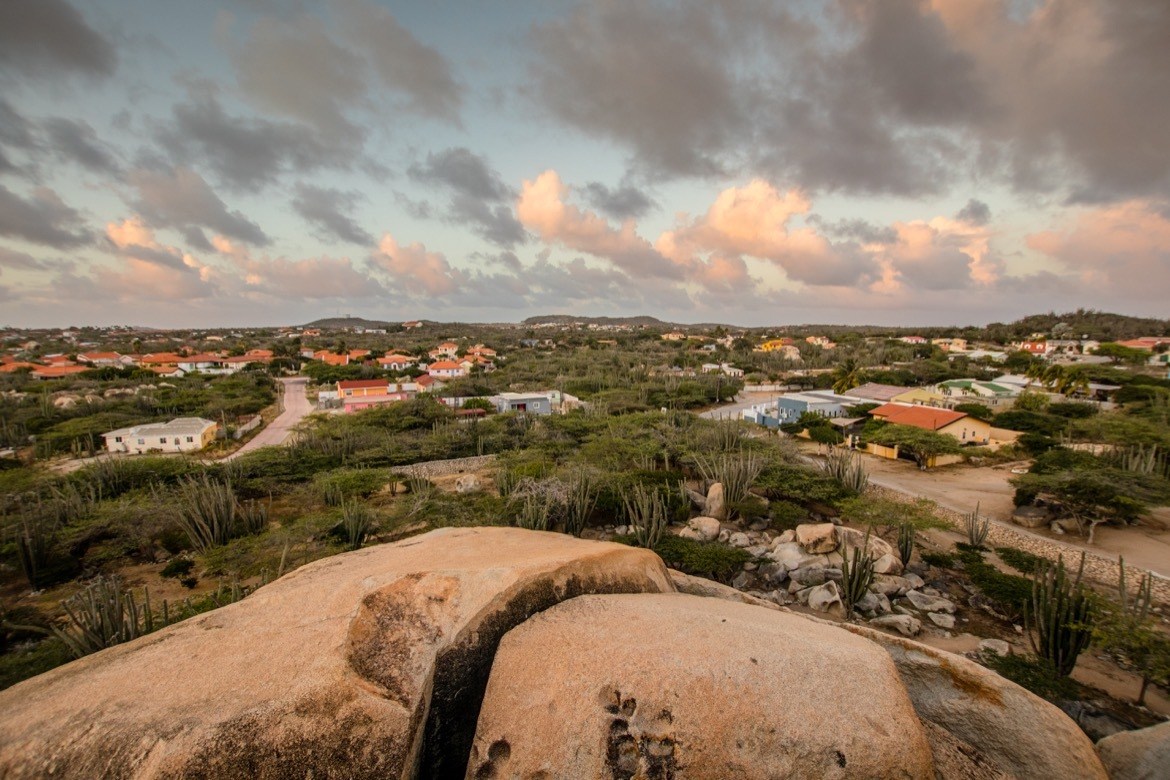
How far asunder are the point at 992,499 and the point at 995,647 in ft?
49.1

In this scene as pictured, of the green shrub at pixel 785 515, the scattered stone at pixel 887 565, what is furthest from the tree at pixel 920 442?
the scattered stone at pixel 887 565

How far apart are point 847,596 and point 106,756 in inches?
493

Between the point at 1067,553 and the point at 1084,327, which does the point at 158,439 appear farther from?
the point at 1084,327

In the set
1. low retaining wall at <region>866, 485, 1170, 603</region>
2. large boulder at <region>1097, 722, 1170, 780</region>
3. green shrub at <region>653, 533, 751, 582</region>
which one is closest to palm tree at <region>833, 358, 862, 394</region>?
low retaining wall at <region>866, 485, 1170, 603</region>

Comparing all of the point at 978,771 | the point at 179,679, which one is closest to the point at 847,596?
the point at 978,771

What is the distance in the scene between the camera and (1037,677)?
860 cm

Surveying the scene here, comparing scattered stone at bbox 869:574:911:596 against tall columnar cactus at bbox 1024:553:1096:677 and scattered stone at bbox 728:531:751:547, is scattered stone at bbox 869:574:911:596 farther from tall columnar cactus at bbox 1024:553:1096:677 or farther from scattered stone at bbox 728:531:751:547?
scattered stone at bbox 728:531:751:547

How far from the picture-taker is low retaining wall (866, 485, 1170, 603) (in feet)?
45.8

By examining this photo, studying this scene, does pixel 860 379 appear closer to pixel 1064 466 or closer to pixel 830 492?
pixel 1064 466

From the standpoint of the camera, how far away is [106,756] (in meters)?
2.84

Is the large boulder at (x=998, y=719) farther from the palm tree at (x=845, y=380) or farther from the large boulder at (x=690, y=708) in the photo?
the palm tree at (x=845, y=380)

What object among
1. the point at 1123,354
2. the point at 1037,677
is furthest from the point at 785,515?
the point at 1123,354

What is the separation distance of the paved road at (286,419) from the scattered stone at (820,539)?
2750 cm

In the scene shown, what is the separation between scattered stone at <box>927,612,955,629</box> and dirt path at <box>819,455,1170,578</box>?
8.60 meters
